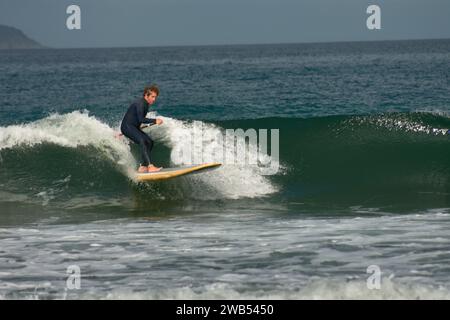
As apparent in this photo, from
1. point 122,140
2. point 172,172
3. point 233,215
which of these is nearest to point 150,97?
point 172,172

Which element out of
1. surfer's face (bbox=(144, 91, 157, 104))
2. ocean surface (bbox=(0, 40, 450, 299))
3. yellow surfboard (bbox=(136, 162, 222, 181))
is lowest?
ocean surface (bbox=(0, 40, 450, 299))

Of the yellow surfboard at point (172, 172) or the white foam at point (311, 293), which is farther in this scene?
the yellow surfboard at point (172, 172)

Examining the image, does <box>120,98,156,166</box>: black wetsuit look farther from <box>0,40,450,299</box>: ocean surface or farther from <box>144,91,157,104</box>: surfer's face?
<box>0,40,450,299</box>: ocean surface

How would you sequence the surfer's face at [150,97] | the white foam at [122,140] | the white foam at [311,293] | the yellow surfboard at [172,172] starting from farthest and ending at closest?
1. the white foam at [122,140]
2. the yellow surfboard at [172,172]
3. the surfer's face at [150,97]
4. the white foam at [311,293]

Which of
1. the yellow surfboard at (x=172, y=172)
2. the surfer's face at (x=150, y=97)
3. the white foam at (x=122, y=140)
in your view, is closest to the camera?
the surfer's face at (x=150, y=97)

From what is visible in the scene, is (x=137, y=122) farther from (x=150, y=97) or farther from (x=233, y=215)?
(x=233, y=215)

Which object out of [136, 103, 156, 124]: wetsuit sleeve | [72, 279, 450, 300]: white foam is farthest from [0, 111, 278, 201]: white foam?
[72, 279, 450, 300]: white foam

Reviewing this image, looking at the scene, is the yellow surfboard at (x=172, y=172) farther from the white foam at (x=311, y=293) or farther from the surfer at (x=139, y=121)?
the white foam at (x=311, y=293)

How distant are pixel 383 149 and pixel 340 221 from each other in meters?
6.61

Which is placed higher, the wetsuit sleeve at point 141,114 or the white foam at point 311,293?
the wetsuit sleeve at point 141,114

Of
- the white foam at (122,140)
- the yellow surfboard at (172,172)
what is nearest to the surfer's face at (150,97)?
the yellow surfboard at (172,172)

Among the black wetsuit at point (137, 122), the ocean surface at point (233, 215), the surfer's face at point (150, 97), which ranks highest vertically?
the surfer's face at point (150, 97)

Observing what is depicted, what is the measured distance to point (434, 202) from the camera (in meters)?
12.9

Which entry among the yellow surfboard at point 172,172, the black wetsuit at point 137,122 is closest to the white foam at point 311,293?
the black wetsuit at point 137,122
